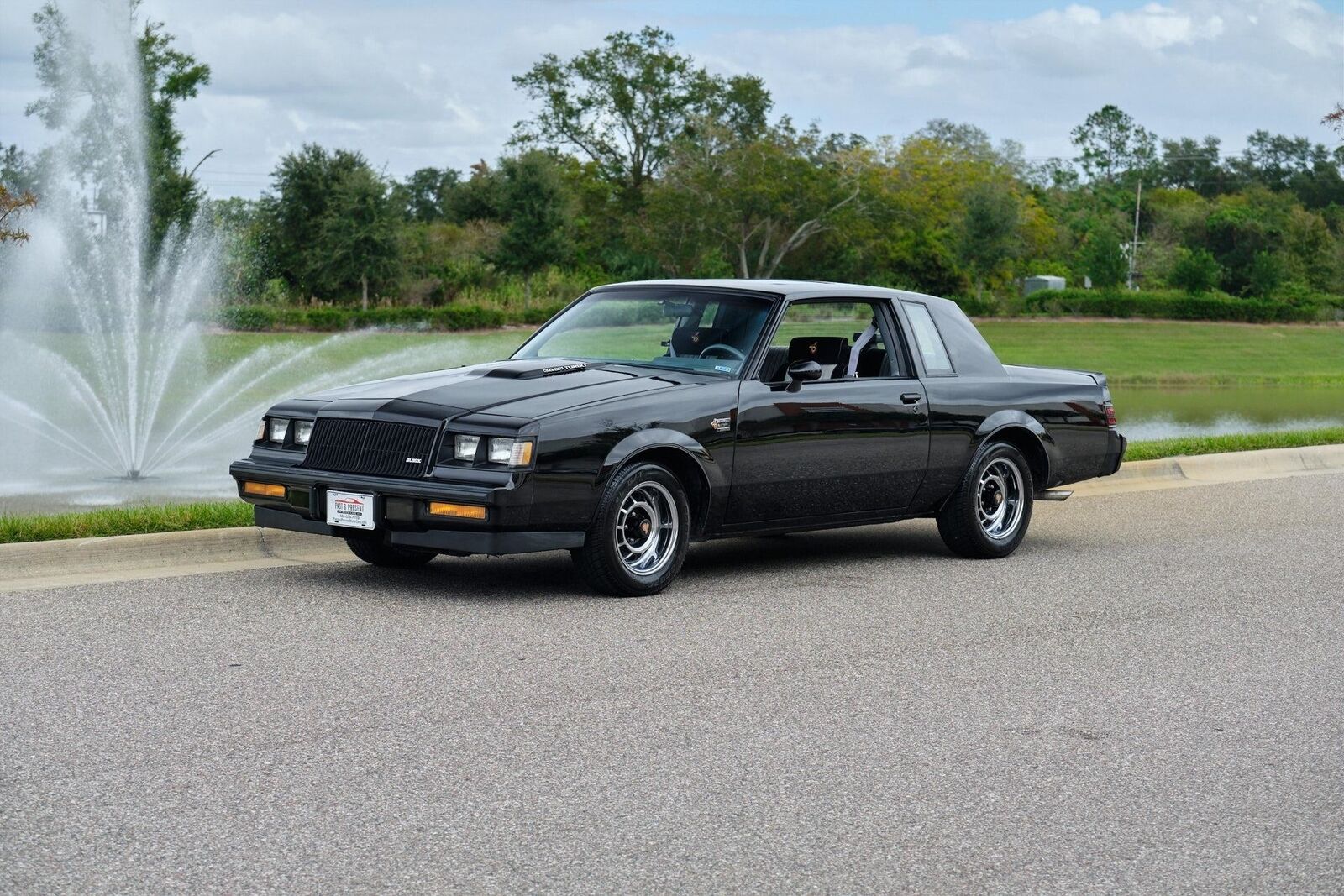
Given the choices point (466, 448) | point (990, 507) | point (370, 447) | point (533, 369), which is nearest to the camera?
point (466, 448)

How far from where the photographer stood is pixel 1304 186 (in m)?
141

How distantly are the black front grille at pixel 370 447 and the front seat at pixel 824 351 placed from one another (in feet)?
8.05

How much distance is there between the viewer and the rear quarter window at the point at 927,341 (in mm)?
10297

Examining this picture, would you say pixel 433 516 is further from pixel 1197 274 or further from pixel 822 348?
pixel 1197 274

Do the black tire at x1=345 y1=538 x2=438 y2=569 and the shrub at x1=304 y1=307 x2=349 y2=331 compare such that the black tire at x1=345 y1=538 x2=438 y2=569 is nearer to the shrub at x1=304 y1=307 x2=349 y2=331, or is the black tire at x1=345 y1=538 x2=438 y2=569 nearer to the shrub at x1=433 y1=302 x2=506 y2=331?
the shrub at x1=304 y1=307 x2=349 y2=331

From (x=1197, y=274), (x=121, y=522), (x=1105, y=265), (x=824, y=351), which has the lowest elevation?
(x=121, y=522)

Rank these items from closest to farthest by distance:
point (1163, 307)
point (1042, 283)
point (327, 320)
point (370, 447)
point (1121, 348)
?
point (370, 447) → point (327, 320) → point (1121, 348) → point (1163, 307) → point (1042, 283)

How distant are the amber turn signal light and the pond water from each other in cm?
1477

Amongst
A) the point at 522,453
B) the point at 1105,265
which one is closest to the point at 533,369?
the point at 522,453

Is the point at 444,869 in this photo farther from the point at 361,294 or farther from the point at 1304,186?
the point at 1304,186

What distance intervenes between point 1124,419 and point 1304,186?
12508 centimetres

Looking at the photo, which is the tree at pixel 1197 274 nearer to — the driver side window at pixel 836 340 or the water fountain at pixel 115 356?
the water fountain at pixel 115 356

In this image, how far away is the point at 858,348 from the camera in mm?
10094

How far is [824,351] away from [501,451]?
2.59 meters
